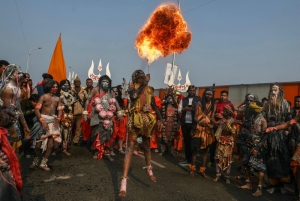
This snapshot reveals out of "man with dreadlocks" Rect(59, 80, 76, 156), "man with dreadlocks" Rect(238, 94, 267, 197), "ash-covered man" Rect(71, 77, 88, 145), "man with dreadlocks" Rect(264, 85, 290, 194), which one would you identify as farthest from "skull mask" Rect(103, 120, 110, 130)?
"man with dreadlocks" Rect(264, 85, 290, 194)

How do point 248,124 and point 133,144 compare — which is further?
point 248,124

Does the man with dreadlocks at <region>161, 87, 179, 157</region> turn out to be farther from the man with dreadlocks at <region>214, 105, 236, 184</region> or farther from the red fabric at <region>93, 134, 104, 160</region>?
the man with dreadlocks at <region>214, 105, 236, 184</region>

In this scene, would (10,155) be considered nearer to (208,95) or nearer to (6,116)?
(6,116)

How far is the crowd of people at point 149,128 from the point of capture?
4.95 m

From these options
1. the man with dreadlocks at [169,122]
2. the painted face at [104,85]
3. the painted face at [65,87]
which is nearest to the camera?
the painted face at [104,85]

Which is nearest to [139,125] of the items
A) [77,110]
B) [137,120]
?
[137,120]

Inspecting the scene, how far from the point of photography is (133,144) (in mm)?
5395

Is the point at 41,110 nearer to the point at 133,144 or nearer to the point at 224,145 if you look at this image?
the point at 133,144

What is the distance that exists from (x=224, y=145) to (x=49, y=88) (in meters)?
4.16

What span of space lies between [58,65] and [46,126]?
6.58 metres

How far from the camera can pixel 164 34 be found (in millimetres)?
9266

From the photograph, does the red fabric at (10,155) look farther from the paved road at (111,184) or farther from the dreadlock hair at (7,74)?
the dreadlock hair at (7,74)

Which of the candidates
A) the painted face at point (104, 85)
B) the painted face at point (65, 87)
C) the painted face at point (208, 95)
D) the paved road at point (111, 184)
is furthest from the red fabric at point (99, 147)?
the painted face at point (208, 95)

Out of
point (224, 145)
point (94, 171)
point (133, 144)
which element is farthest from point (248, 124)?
point (94, 171)
